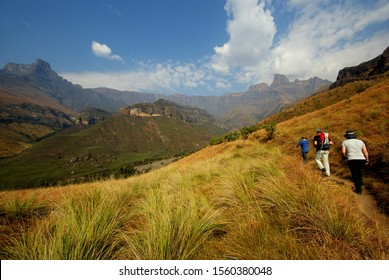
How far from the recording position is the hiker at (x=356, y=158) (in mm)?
5371

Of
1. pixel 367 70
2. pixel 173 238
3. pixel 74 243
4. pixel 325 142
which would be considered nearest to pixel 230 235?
pixel 173 238

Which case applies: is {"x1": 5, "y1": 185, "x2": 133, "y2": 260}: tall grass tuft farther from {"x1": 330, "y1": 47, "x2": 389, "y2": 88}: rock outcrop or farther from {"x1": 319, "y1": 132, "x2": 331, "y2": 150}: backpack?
{"x1": 330, "y1": 47, "x2": 389, "y2": 88}: rock outcrop

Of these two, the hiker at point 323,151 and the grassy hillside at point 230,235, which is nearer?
the grassy hillside at point 230,235

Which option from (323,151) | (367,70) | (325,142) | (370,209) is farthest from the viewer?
(367,70)

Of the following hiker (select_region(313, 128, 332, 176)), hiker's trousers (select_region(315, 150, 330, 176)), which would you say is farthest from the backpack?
hiker's trousers (select_region(315, 150, 330, 176))

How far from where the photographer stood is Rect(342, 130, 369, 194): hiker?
17.6 ft

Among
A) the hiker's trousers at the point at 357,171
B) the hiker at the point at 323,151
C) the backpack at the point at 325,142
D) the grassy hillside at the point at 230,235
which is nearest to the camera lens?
the grassy hillside at the point at 230,235

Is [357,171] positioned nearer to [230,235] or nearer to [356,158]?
[356,158]

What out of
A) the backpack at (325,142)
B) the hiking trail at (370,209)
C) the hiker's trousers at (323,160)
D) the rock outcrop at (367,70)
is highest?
the rock outcrop at (367,70)

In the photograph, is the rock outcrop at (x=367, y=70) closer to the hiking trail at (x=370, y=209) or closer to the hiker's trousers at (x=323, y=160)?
the hiker's trousers at (x=323, y=160)

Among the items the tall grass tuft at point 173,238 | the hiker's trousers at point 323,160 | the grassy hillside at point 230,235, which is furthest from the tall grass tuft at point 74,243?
the hiker's trousers at point 323,160

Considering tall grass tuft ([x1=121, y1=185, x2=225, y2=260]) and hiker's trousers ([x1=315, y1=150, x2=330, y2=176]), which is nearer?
tall grass tuft ([x1=121, y1=185, x2=225, y2=260])

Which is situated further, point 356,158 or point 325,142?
point 325,142

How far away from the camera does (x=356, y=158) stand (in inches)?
218
